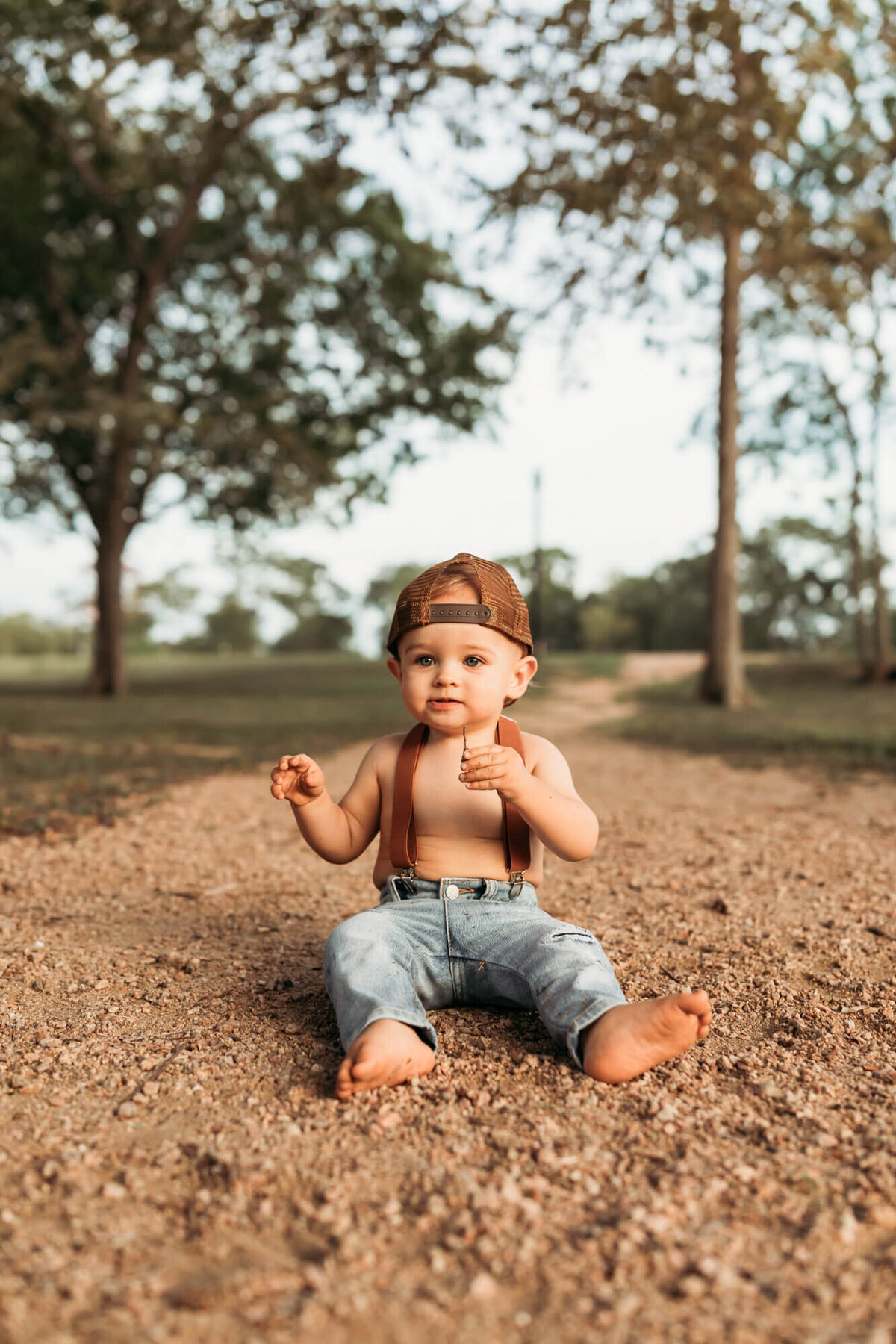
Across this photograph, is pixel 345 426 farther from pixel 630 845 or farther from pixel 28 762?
pixel 630 845

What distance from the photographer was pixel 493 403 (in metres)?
18.3

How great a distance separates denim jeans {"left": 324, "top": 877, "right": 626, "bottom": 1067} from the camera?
211 centimetres

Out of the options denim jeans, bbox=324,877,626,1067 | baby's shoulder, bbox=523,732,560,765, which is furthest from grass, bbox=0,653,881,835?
denim jeans, bbox=324,877,626,1067

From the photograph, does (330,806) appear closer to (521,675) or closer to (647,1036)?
(521,675)

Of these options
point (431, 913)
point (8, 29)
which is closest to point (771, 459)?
point (8, 29)

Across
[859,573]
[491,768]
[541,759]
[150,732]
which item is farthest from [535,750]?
[859,573]

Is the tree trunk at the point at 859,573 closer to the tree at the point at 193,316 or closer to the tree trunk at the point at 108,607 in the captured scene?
the tree at the point at 193,316

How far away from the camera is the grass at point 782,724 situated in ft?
27.3

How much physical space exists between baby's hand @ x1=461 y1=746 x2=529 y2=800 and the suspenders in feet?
1.00

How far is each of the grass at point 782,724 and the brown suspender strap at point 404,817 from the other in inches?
228

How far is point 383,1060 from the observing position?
193 cm

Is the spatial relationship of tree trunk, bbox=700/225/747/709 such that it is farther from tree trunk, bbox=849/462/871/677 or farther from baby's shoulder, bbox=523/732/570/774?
baby's shoulder, bbox=523/732/570/774

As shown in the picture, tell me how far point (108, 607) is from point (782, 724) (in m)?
12.6

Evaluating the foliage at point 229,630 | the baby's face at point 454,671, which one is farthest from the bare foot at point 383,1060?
the foliage at point 229,630
